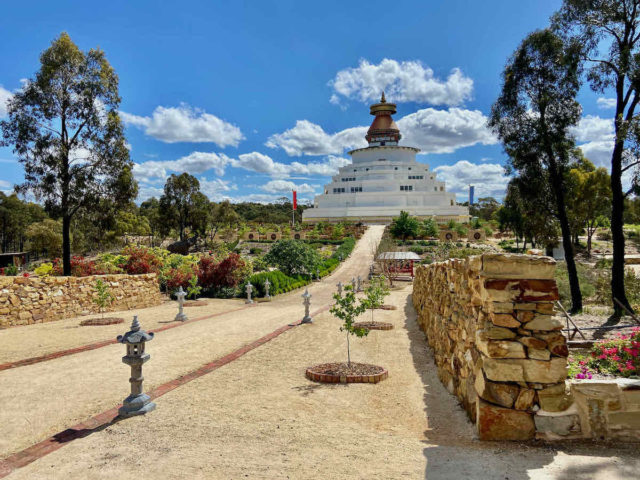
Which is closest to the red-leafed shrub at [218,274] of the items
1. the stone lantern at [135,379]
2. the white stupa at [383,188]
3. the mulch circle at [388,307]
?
the mulch circle at [388,307]

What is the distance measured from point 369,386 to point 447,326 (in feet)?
4.93

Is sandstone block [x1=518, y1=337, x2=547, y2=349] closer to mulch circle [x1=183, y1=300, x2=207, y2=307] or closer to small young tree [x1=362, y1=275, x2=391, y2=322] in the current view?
small young tree [x1=362, y1=275, x2=391, y2=322]

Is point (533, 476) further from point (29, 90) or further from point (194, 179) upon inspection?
point (194, 179)

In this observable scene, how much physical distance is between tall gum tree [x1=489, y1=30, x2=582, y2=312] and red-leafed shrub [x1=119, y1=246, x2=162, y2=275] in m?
14.8

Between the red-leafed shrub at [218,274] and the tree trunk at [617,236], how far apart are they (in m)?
14.9

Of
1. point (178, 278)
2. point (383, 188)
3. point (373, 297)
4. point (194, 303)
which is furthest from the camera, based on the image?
point (383, 188)

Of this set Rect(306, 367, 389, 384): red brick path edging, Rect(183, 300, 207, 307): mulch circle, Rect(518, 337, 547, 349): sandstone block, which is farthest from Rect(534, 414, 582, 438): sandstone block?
Rect(183, 300, 207, 307): mulch circle

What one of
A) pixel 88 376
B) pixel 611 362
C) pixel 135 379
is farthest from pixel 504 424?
pixel 88 376

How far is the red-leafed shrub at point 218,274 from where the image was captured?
2078cm

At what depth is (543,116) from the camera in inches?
560

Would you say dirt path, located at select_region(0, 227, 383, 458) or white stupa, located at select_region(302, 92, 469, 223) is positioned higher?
white stupa, located at select_region(302, 92, 469, 223)

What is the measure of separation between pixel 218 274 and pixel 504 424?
59.0 feet

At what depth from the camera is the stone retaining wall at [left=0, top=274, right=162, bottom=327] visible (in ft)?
37.5

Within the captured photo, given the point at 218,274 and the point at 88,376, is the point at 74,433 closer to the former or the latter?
the point at 88,376
